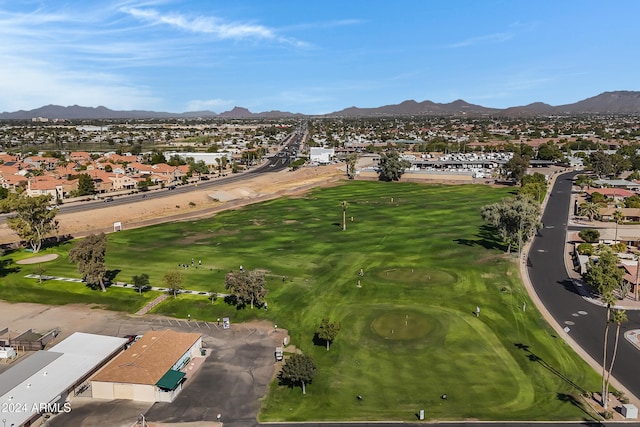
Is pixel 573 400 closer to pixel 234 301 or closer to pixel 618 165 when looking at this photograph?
pixel 234 301

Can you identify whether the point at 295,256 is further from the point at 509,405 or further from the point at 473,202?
the point at 473,202

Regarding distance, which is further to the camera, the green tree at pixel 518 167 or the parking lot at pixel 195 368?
the green tree at pixel 518 167

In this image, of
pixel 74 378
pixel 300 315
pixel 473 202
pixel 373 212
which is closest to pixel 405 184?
pixel 473 202

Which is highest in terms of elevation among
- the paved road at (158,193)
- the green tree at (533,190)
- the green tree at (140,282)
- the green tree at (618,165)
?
the green tree at (618,165)

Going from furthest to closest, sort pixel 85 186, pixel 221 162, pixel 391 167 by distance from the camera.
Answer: pixel 221 162 < pixel 391 167 < pixel 85 186

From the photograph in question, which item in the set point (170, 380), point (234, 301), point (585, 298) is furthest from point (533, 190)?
point (170, 380)

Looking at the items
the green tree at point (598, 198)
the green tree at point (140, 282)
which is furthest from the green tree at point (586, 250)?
the green tree at point (140, 282)

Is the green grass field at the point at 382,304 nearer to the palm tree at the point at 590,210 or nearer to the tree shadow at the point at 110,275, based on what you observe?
the tree shadow at the point at 110,275
